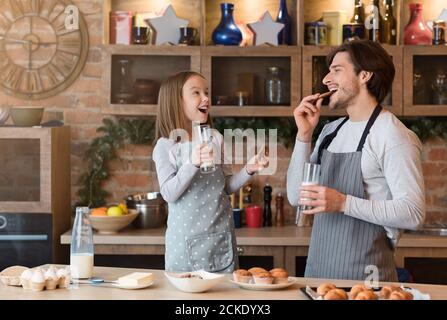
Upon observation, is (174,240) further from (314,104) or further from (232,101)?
(232,101)

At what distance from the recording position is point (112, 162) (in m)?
4.68

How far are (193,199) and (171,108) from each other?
0.37 meters

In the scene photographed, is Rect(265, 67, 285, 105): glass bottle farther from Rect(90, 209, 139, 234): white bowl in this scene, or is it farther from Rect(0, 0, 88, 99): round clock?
Rect(0, 0, 88, 99): round clock

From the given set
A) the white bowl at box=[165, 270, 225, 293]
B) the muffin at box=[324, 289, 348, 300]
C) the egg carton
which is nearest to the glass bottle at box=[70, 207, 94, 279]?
the egg carton

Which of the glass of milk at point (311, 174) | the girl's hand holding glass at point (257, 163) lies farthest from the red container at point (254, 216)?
the glass of milk at point (311, 174)

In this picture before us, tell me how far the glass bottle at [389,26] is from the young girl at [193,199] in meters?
1.56

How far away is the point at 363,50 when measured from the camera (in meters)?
2.91

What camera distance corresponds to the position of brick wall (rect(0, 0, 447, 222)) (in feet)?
15.1

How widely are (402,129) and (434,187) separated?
2.01 m

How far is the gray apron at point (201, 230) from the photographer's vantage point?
10.1ft

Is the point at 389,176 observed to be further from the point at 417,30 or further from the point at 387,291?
the point at 417,30

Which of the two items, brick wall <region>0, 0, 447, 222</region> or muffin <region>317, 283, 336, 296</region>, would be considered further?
brick wall <region>0, 0, 447, 222</region>

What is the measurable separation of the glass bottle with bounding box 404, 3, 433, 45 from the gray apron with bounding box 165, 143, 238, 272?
180 cm

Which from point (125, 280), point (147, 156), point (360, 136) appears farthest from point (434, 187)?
point (125, 280)
